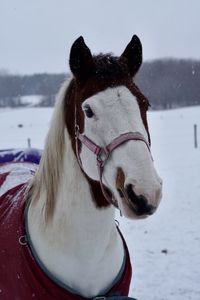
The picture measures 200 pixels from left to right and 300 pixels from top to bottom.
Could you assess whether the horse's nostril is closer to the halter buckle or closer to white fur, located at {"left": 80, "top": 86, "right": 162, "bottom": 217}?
white fur, located at {"left": 80, "top": 86, "right": 162, "bottom": 217}

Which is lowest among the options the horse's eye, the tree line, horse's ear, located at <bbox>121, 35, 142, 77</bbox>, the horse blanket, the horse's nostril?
the tree line

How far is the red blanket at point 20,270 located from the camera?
2018 mm

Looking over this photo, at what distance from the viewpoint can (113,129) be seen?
168 centimetres

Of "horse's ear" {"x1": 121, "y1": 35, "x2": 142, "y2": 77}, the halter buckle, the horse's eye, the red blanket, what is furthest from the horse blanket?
"horse's ear" {"x1": 121, "y1": 35, "x2": 142, "y2": 77}

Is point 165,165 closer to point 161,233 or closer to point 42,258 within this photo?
point 161,233

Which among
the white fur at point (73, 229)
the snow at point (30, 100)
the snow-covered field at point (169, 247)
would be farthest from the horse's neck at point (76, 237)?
the snow at point (30, 100)

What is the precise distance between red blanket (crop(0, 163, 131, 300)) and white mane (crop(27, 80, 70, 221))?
242mm

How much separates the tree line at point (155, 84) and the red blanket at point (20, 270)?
87 cm

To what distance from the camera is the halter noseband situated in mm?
1626

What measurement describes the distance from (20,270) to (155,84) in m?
23.0

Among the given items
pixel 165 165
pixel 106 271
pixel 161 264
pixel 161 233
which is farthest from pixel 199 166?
pixel 106 271

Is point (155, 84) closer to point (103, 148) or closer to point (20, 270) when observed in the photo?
point (20, 270)

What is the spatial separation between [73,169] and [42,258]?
53 cm

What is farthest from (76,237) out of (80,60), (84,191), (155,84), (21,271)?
(155,84)
